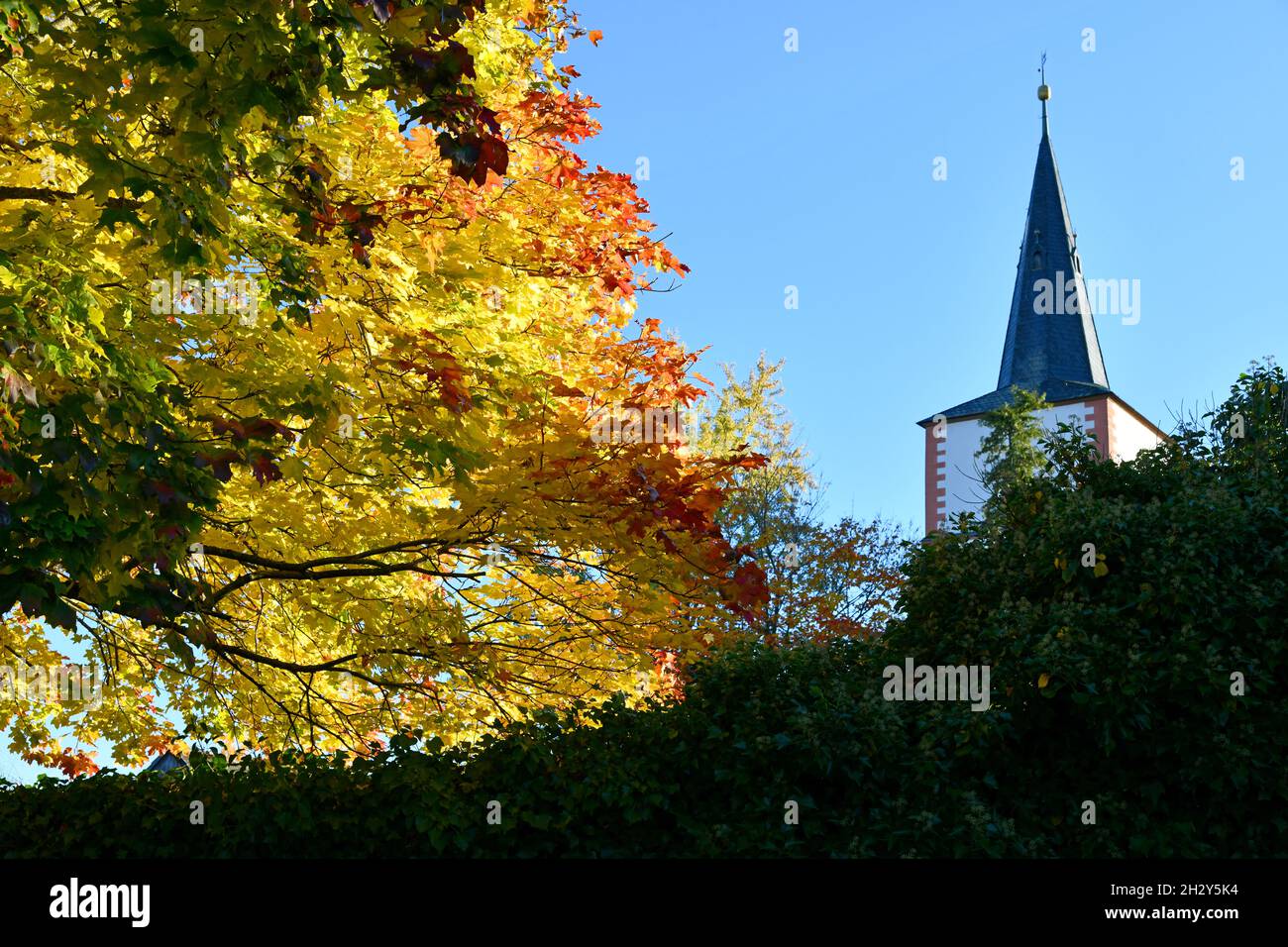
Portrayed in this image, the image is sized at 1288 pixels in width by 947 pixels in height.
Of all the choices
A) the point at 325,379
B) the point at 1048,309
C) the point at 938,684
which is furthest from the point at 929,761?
the point at 1048,309

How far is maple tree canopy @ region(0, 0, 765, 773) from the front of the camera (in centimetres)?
620

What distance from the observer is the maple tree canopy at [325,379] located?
20.3 ft

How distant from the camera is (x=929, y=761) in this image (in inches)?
306

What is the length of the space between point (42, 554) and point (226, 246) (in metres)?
2.13

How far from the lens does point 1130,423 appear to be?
46156mm

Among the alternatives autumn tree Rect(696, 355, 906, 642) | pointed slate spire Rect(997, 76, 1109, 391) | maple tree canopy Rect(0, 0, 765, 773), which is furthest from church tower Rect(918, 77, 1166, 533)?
maple tree canopy Rect(0, 0, 765, 773)

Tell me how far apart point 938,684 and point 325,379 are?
14.7 ft

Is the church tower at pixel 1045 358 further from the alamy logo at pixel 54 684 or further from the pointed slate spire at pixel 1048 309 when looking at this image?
the alamy logo at pixel 54 684
